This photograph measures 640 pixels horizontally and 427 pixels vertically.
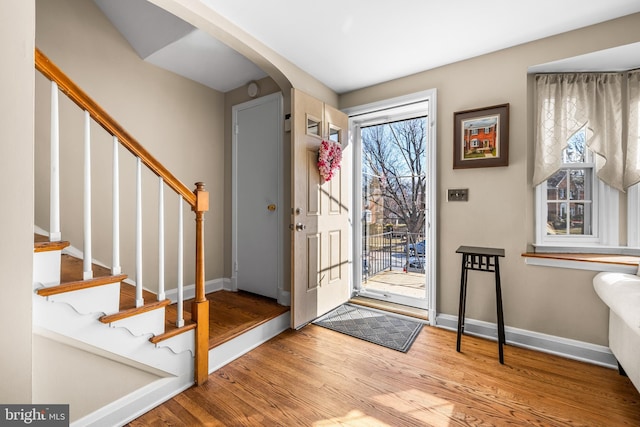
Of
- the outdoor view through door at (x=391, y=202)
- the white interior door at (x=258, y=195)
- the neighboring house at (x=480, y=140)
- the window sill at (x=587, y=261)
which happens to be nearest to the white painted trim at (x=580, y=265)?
the window sill at (x=587, y=261)

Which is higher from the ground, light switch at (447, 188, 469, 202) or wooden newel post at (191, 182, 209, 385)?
light switch at (447, 188, 469, 202)

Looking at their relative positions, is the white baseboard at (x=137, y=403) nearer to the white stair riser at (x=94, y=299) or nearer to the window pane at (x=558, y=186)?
the white stair riser at (x=94, y=299)

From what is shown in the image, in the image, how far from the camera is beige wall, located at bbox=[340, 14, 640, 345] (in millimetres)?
2131

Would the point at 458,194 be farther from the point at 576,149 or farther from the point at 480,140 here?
the point at 576,149

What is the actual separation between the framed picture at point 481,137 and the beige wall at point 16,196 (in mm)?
2859

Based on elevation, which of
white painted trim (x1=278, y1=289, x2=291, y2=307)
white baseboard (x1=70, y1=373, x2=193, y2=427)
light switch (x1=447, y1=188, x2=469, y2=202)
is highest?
light switch (x1=447, y1=188, x2=469, y2=202)

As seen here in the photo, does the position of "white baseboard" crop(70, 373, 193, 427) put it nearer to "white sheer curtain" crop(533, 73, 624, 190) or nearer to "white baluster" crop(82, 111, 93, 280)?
"white baluster" crop(82, 111, 93, 280)

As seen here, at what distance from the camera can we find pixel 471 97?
8.35 ft

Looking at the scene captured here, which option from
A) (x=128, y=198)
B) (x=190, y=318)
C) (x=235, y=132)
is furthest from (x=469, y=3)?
(x=128, y=198)

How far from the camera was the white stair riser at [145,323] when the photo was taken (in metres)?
1.51

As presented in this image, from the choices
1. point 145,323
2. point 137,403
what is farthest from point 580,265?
point 137,403

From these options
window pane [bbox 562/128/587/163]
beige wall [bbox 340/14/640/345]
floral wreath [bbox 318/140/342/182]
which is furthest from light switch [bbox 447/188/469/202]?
floral wreath [bbox 318/140/342/182]

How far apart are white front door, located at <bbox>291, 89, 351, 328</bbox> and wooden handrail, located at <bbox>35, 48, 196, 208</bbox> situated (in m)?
1.03

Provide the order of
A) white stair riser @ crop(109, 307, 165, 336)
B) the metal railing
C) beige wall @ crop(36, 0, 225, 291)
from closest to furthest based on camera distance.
Answer: white stair riser @ crop(109, 307, 165, 336), beige wall @ crop(36, 0, 225, 291), the metal railing
